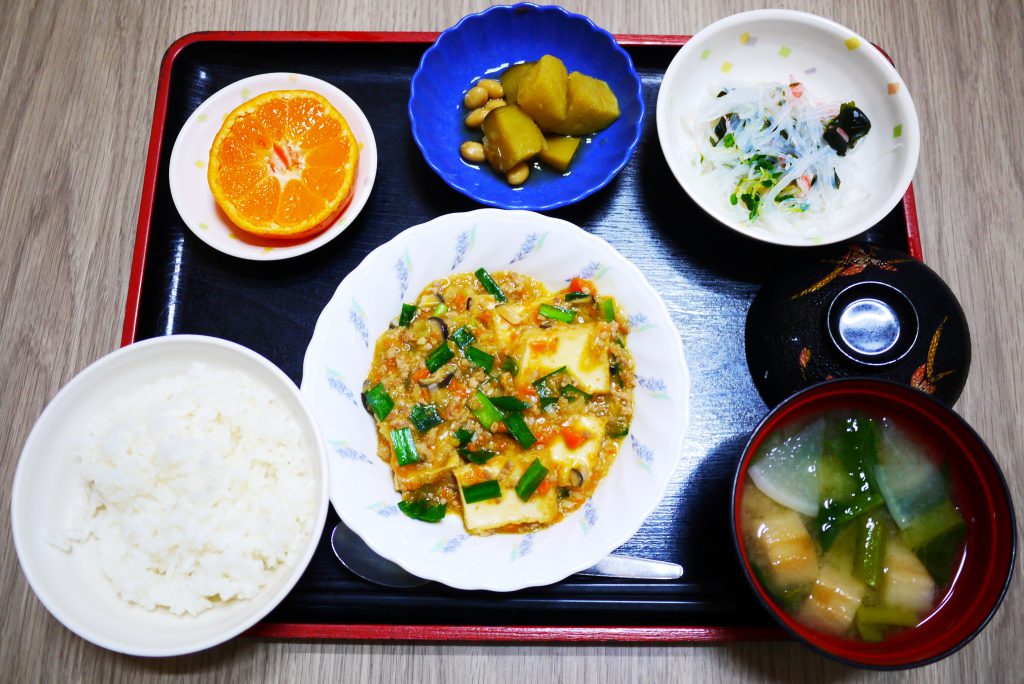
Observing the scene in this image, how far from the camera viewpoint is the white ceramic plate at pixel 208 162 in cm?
267

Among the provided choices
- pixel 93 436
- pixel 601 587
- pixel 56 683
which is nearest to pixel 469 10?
pixel 93 436

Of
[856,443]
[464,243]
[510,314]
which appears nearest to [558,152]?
[464,243]

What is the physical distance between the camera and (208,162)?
278cm

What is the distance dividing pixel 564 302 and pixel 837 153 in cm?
141

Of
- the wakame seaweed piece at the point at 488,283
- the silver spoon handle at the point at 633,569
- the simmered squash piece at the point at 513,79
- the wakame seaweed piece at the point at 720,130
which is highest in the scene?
the simmered squash piece at the point at 513,79

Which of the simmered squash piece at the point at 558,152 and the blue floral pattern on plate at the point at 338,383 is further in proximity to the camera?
the simmered squash piece at the point at 558,152

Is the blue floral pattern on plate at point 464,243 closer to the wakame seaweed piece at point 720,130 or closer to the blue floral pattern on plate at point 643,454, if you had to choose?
the blue floral pattern on plate at point 643,454

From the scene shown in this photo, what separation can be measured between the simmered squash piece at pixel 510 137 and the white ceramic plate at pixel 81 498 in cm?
126

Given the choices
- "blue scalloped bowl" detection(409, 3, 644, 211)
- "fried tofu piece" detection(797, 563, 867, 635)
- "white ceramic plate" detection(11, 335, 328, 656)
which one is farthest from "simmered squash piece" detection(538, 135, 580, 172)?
"fried tofu piece" detection(797, 563, 867, 635)

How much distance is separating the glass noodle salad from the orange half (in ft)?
5.04

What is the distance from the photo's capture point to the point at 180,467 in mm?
2236

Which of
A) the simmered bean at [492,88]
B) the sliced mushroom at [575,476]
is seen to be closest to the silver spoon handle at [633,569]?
the sliced mushroom at [575,476]

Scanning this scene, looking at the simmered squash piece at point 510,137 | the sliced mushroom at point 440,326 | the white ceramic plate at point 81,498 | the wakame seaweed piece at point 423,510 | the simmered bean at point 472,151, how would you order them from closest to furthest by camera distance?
1. the white ceramic plate at point 81,498
2. the wakame seaweed piece at point 423,510
3. the sliced mushroom at point 440,326
4. the simmered squash piece at point 510,137
5. the simmered bean at point 472,151

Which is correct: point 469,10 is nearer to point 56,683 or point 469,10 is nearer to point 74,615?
point 74,615
